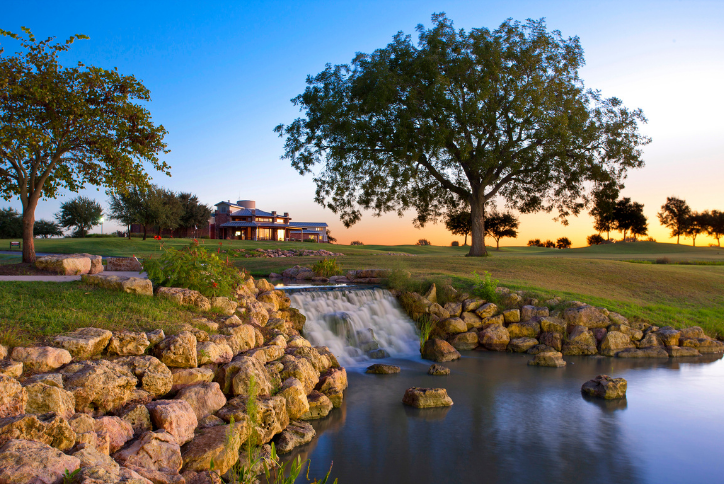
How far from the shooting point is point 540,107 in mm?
23922

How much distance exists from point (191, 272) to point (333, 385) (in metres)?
3.74

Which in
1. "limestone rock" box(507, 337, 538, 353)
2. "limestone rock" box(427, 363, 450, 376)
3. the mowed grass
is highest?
the mowed grass

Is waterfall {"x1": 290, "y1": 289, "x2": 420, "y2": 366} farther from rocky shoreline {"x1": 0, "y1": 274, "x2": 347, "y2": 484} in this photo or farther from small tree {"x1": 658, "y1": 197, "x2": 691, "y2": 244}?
small tree {"x1": 658, "y1": 197, "x2": 691, "y2": 244}

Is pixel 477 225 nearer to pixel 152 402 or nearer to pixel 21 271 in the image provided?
pixel 21 271

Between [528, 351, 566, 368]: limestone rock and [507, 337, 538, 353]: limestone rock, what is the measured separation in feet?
3.85

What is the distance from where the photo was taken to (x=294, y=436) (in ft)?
22.1

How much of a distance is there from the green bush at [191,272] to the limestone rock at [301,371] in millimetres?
2457

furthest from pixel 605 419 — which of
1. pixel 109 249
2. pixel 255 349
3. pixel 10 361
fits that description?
pixel 109 249

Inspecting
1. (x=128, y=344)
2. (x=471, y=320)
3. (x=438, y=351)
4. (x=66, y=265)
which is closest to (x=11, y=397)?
(x=128, y=344)

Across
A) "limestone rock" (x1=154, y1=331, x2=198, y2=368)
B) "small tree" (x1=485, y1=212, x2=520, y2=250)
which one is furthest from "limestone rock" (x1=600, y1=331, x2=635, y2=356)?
"small tree" (x1=485, y1=212, x2=520, y2=250)

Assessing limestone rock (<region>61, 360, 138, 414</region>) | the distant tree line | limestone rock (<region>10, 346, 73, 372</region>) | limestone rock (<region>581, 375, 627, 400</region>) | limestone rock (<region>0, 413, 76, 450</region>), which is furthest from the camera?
the distant tree line

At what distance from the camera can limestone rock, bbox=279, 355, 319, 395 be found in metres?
7.89

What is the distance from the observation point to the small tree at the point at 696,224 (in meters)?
66.0

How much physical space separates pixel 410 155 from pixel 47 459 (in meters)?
21.8
